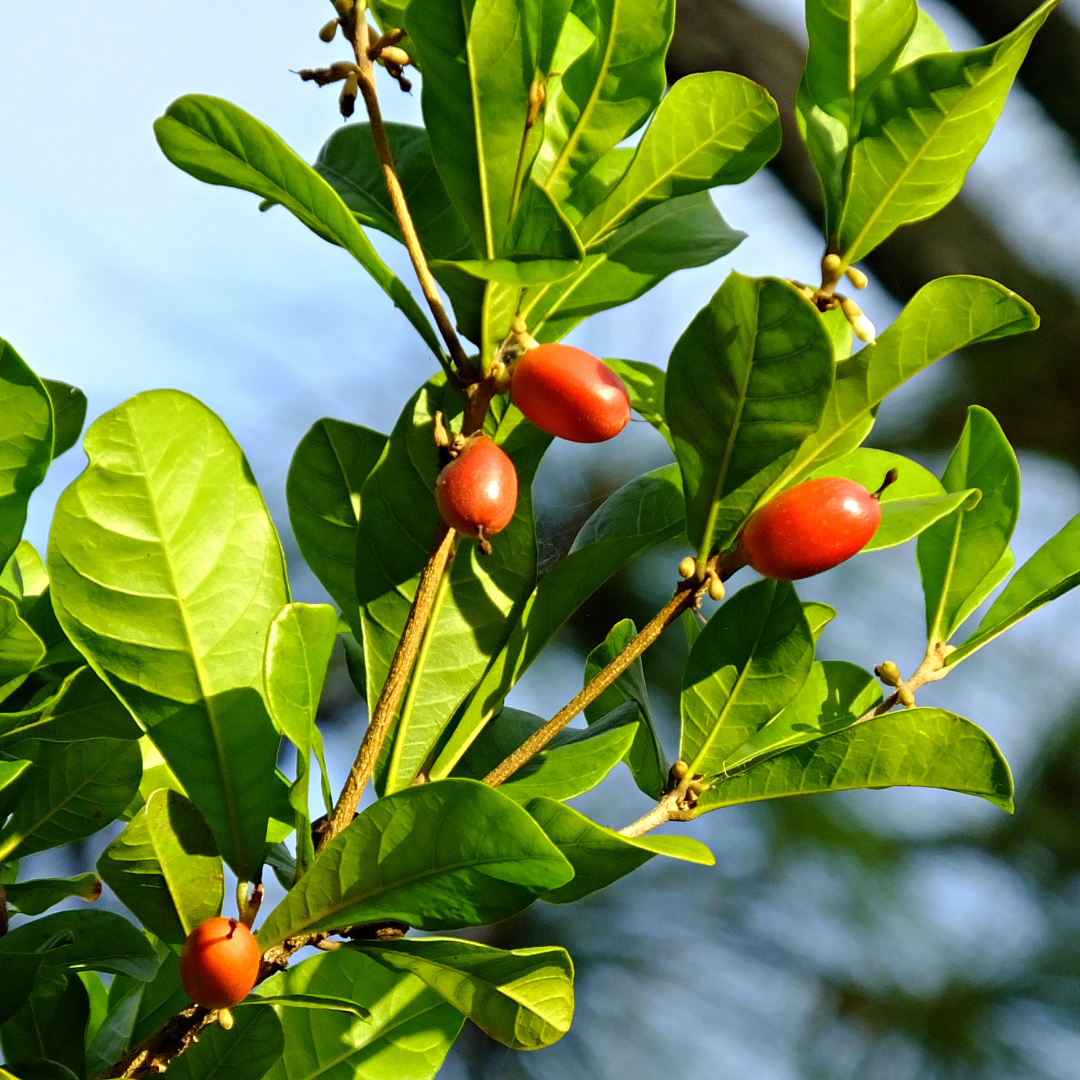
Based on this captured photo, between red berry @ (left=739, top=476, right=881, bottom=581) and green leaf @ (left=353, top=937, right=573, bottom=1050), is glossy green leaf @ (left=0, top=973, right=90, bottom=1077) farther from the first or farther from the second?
red berry @ (left=739, top=476, right=881, bottom=581)

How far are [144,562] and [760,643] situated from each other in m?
0.29

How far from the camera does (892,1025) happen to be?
1.81 meters

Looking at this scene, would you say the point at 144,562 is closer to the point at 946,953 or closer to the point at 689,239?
the point at 689,239

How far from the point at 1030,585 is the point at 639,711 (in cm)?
21

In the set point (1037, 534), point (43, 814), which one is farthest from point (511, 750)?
point (1037, 534)

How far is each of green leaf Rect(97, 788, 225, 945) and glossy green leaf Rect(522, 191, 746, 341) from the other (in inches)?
10.9

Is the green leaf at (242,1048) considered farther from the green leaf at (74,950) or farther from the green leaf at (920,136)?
the green leaf at (920,136)

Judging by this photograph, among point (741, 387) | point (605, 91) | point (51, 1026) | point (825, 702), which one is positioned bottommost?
point (51, 1026)

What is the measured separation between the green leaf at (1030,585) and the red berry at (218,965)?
14.6 inches

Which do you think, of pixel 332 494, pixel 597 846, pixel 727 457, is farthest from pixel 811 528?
pixel 332 494

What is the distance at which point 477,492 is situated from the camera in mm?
438

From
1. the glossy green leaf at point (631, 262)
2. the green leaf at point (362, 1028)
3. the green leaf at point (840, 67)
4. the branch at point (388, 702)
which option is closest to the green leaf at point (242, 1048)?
the green leaf at point (362, 1028)

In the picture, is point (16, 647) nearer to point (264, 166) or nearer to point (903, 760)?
point (264, 166)

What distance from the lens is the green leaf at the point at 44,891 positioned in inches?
23.5
